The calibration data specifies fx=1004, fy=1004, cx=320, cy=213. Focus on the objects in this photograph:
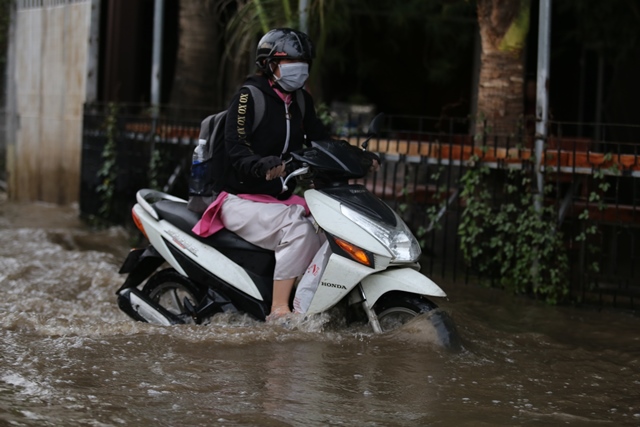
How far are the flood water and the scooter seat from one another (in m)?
0.44

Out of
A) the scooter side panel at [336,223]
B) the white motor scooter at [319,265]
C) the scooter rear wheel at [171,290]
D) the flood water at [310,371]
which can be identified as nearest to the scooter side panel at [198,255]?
the white motor scooter at [319,265]

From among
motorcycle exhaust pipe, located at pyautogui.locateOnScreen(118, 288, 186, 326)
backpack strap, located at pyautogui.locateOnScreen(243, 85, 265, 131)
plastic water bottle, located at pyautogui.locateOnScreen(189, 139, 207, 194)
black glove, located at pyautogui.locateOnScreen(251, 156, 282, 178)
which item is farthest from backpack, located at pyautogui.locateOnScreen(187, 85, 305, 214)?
motorcycle exhaust pipe, located at pyautogui.locateOnScreen(118, 288, 186, 326)

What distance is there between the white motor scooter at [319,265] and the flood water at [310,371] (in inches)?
4.7

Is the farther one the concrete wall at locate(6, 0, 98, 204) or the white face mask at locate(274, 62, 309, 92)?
the concrete wall at locate(6, 0, 98, 204)

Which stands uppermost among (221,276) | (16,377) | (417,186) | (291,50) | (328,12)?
(328,12)

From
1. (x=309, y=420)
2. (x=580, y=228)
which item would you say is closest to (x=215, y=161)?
(x=309, y=420)

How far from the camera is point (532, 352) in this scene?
18.8ft

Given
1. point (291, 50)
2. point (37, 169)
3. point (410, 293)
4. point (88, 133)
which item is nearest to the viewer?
point (410, 293)

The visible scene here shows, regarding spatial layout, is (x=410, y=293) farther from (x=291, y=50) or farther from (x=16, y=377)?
(x=16, y=377)

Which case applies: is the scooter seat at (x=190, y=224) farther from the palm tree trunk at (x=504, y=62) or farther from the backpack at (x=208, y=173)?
the palm tree trunk at (x=504, y=62)

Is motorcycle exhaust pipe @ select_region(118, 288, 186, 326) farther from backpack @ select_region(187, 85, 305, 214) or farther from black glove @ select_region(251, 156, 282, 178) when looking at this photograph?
black glove @ select_region(251, 156, 282, 178)

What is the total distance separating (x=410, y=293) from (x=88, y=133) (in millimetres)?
7051

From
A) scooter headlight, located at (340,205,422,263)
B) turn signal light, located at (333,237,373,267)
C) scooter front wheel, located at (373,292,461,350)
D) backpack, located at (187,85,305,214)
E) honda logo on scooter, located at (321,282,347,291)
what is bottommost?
scooter front wheel, located at (373,292,461,350)

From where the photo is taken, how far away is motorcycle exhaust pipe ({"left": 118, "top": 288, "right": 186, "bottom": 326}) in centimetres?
587
